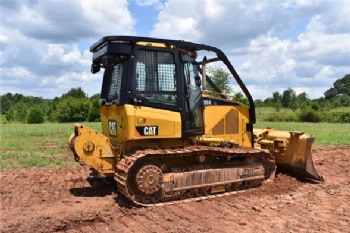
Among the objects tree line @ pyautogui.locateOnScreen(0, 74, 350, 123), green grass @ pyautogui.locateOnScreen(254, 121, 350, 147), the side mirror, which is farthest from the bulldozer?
tree line @ pyautogui.locateOnScreen(0, 74, 350, 123)

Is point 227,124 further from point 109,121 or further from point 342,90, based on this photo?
point 342,90

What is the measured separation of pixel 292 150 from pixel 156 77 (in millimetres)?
4183

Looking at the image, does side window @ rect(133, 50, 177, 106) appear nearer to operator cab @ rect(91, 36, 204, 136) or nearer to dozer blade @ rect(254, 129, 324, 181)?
operator cab @ rect(91, 36, 204, 136)

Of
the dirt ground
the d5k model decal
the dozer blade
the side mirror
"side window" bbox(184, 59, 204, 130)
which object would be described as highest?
the side mirror

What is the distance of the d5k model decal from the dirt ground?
142 cm

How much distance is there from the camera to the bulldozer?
729 centimetres

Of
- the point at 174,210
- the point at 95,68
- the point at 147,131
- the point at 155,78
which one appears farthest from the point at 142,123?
the point at 95,68

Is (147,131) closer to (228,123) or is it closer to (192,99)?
(192,99)

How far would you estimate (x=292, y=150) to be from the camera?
31.1 feet

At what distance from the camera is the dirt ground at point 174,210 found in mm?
6172

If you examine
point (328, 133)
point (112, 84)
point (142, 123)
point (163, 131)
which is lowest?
point (328, 133)

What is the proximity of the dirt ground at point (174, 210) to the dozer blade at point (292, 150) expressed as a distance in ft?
0.99

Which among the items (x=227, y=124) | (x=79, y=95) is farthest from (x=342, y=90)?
(x=227, y=124)

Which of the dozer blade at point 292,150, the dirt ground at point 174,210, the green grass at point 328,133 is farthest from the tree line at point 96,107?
the dirt ground at point 174,210
